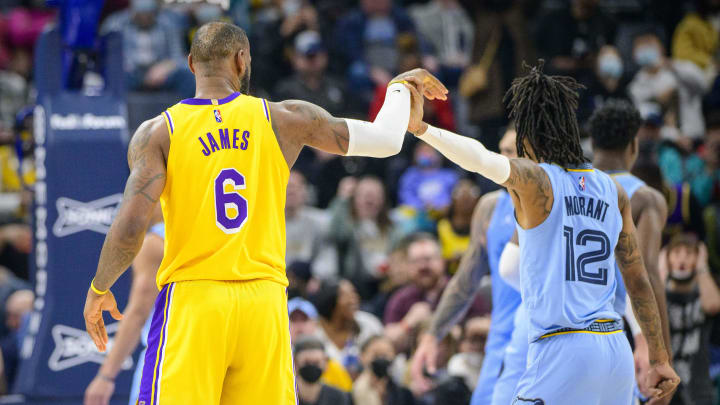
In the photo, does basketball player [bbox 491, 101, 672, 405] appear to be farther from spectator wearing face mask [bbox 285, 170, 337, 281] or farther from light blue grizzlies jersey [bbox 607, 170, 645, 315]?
spectator wearing face mask [bbox 285, 170, 337, 281]

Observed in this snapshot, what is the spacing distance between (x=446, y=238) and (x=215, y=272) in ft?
20.4

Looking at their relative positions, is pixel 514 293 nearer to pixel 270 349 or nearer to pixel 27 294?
pixel 270 349

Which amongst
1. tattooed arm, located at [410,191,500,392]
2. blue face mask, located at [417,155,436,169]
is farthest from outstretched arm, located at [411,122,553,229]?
blue face mask, located at [417,155,436,169]

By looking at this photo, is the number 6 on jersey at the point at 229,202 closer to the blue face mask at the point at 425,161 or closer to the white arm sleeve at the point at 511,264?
the white arm sleeve at the point at 511,264

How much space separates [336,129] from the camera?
4.52 meters

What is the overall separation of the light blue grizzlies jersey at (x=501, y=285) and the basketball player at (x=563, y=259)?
1.16 metres

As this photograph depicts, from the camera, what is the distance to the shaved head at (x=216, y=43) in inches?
178

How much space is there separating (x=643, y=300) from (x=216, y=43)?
7.66ft

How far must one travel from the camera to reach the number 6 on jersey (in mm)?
4293

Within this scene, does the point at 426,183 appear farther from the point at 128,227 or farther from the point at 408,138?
the point at 128,227

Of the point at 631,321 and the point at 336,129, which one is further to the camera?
the point at 631,321

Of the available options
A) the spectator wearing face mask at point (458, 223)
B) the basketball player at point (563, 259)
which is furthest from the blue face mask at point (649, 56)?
the basketball player at point (563, 259)

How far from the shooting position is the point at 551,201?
14.6ft

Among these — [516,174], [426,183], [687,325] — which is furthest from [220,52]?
[426,183]
